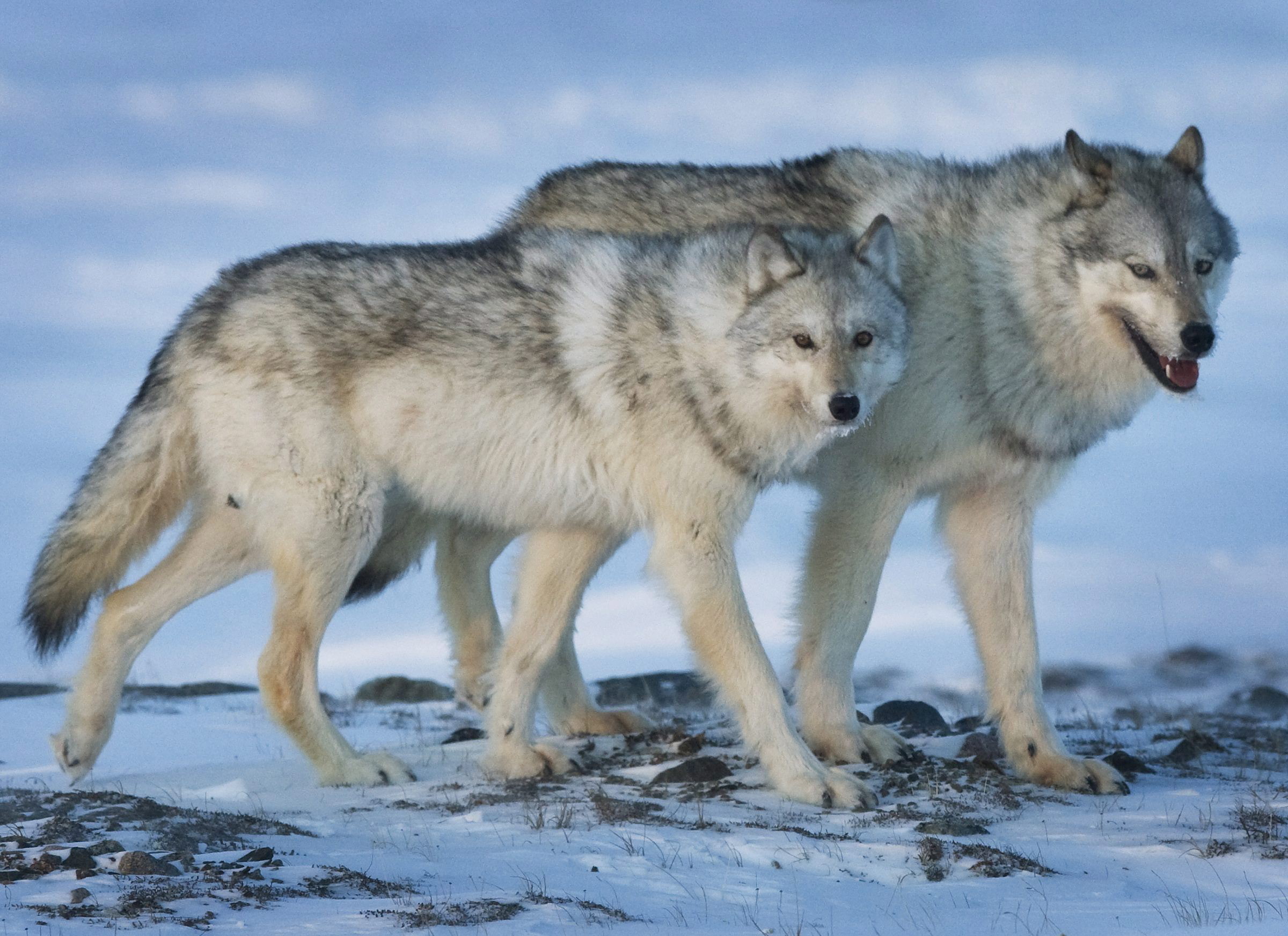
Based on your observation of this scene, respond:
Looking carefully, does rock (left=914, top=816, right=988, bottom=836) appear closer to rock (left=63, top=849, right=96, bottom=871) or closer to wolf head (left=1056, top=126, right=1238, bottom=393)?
wolf head (left=1056, top=126, right=1238, bottom=393)

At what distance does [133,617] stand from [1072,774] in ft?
15.3

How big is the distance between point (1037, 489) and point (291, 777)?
4058mm

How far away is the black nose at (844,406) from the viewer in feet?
20.1

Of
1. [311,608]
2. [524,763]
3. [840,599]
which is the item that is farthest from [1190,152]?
[311,608]

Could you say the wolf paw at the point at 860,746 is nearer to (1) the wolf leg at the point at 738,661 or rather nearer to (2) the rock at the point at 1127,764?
(1) the wolf leg at the point at 738,661

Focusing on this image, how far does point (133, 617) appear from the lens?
7438 millimetres

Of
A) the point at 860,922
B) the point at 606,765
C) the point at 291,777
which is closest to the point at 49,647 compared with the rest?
the point at 291,777

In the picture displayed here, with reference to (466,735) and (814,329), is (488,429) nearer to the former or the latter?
(814,329)

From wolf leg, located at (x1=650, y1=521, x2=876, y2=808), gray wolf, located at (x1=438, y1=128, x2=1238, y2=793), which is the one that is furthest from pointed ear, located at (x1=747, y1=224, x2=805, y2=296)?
wolf leg, located at (x1=650, y1=521, x2=876, y2=808)

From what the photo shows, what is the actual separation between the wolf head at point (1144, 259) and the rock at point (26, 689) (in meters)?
9.32

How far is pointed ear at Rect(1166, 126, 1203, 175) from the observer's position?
7336 millimetres

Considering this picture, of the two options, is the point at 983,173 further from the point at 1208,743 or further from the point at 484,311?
the point at 1208,743

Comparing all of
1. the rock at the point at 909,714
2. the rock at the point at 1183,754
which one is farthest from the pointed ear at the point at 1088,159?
the rock at the point at 909,714

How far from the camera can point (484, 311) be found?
707 centimetres
